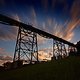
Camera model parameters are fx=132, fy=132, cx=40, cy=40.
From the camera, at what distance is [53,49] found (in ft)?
79.4

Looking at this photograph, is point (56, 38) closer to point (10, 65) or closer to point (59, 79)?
point (10, 65)

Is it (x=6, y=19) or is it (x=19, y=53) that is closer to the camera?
(x=6, y=19)

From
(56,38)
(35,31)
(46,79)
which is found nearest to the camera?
(46,79)

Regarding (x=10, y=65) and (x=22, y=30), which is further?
(x=22, y=30)

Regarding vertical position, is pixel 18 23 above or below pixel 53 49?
above

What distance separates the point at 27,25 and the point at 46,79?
12882 millimetres

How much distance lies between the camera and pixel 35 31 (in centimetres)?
1802

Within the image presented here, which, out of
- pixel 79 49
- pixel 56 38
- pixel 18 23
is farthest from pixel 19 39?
pixel 56 38

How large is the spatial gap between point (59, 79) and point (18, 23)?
12.5m

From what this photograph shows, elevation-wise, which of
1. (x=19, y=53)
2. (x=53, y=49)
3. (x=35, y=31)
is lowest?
(x=19, y=53)

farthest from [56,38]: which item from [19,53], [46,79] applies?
[46,79]

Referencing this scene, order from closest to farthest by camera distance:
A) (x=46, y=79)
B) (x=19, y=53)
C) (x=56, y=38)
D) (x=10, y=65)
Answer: (x=46, y=79) < (x=10, y=65) < (x=19, y=53) < (x=56, y=38)

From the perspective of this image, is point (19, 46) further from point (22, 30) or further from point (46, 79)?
point (46, 79)

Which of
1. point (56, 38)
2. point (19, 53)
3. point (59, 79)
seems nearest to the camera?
point (59, 79)
